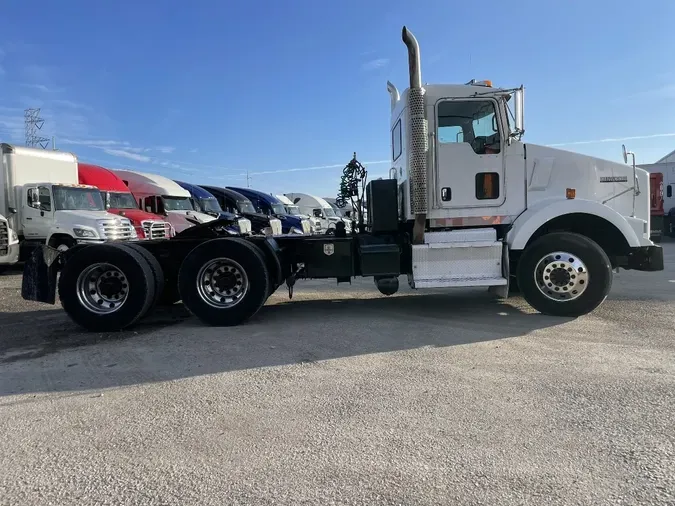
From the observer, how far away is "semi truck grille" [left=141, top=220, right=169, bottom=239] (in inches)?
611

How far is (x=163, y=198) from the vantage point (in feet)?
61.8

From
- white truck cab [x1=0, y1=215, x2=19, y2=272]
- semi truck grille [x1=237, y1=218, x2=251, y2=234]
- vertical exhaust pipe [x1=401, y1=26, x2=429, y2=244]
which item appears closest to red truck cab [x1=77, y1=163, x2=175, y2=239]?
white truck cab [x1=0, y1=215, x2=19, y2=272]

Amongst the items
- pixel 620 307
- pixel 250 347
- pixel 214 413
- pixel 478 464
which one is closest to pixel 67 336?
pixel 250 347

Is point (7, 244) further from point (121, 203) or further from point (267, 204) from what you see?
point (267, 204)

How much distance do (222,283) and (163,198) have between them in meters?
13.1

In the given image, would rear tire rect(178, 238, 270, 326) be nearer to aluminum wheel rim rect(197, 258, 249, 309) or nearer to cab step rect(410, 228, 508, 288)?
aluminum wheel rim rect(197, 258, 249, 309)

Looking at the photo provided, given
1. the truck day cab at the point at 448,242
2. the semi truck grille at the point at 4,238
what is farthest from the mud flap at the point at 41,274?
the semi truck grille at the point at 4,238

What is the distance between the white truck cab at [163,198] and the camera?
18500 mm

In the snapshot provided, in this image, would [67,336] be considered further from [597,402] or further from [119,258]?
[597,402]

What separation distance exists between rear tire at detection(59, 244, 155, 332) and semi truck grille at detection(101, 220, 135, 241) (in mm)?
7589

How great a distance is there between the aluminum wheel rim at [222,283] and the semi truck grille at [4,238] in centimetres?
949

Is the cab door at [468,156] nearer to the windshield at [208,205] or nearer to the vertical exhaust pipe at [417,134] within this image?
the vertical exhaust pipe at [417,134]

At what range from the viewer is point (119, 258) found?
672 cm

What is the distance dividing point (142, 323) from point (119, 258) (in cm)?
113
